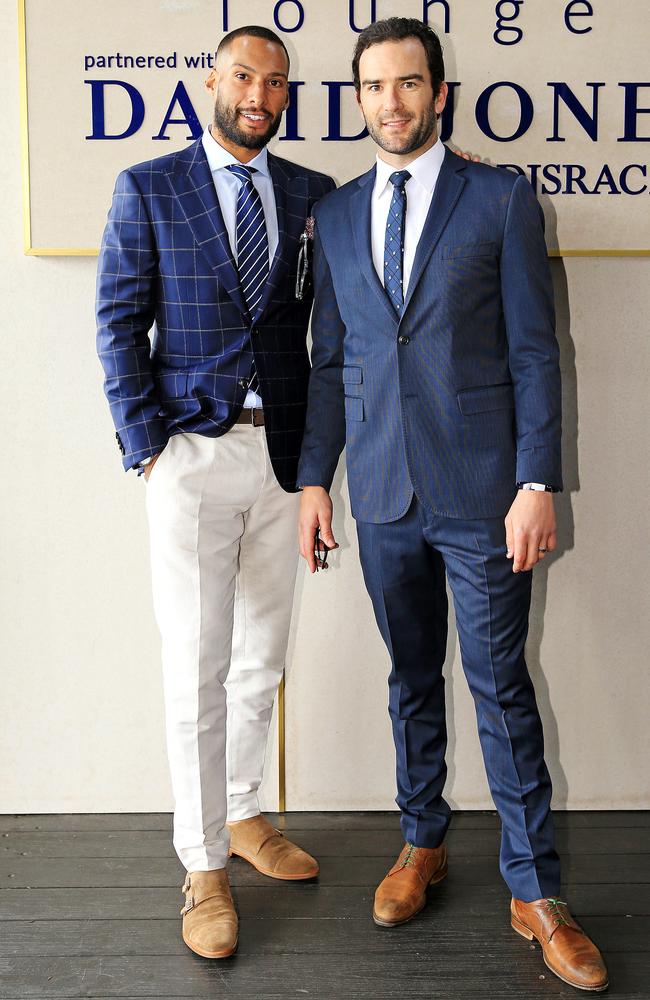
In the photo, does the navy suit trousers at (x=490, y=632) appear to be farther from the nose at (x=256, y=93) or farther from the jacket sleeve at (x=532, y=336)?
the nose at (x=256, y=93)

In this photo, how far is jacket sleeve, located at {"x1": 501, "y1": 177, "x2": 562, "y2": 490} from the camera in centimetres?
194

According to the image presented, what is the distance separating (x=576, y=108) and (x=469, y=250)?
2.60 feet

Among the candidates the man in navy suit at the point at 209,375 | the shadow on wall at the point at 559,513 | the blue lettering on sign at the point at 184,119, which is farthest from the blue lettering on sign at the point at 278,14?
the shadow on wall at the point at 559,513

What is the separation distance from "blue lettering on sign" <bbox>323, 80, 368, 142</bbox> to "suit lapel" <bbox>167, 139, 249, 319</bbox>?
0.50 metres

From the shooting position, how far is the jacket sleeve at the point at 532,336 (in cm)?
194

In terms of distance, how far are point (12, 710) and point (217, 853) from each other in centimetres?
82

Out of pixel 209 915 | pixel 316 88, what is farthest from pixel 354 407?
pixel 209 915

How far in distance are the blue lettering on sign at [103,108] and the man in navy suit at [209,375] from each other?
0.39 metres

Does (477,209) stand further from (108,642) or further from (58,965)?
(58,965)

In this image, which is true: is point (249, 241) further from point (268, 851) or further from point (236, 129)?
point (268, 851)

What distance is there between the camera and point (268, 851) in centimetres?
240

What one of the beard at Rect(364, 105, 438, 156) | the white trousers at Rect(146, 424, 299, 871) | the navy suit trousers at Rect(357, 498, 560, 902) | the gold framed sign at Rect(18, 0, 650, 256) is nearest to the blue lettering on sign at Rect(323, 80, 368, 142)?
the gold framed sign at Rect(18, 0, 650, 256)

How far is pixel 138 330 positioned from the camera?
2100 mm

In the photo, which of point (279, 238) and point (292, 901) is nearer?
point (279, 238)
